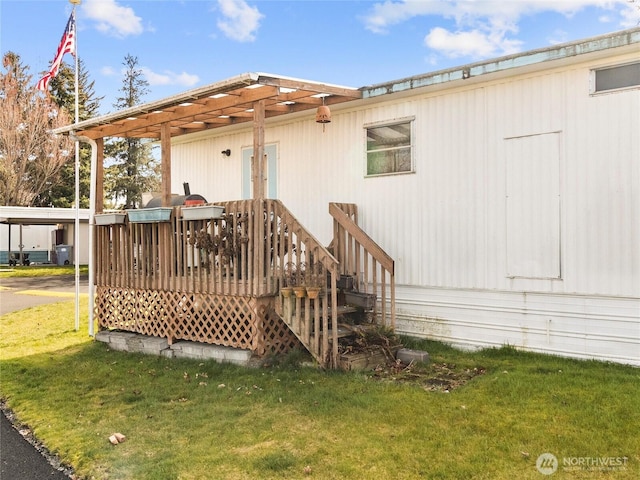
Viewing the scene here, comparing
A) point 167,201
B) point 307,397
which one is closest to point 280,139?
point 167,201

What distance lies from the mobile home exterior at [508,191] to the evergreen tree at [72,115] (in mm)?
23192

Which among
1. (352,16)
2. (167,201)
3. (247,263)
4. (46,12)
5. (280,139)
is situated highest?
(46,12)

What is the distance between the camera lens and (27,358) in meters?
7.21

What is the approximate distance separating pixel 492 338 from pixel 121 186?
89.7ft

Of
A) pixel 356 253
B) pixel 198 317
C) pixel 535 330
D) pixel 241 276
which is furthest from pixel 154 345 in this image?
pixel 535 330

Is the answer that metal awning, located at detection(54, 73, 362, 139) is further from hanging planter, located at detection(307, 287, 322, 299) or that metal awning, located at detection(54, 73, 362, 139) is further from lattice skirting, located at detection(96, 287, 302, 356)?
lattice skirting, located at detection(96, 287, 302, 356)

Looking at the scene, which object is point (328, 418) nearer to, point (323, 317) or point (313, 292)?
point (323, 317)

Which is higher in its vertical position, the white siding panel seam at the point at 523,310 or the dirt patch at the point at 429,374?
the white siding panel seam at the point at 523,310

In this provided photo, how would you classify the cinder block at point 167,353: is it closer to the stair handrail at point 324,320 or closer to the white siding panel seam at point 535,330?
the stair handrail at point 324,320

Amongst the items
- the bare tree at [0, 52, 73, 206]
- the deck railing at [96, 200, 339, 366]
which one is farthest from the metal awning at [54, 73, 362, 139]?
the bare tree at [0, 52, 73, 206]

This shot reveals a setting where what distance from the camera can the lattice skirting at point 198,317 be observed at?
6461mm

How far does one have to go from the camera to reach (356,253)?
7.13 metres

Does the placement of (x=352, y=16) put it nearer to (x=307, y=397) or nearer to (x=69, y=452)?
(x=307, y=397)

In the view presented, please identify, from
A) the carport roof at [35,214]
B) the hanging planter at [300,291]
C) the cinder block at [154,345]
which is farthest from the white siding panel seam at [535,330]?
the carport roof at [35,214]
